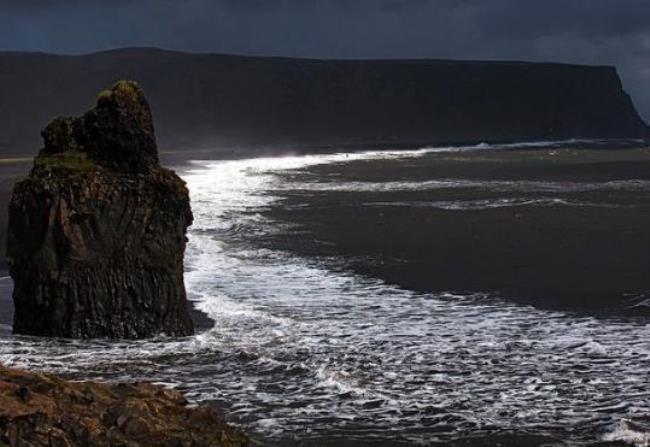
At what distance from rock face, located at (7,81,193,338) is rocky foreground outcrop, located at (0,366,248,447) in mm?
5474

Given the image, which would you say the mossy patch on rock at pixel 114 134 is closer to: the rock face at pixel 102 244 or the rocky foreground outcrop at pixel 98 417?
the rock face at pixel 102 244

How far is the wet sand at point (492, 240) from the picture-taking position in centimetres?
1862

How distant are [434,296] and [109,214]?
599cm

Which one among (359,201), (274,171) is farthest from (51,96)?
(359,201)

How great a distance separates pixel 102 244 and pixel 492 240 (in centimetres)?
1367

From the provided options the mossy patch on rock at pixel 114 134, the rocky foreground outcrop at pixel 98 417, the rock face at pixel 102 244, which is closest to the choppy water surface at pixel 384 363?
the rock face at pixel 102 244

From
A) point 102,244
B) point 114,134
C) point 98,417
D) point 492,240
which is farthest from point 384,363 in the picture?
point 492,240

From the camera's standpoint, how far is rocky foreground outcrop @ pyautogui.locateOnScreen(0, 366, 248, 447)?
7414 millimetres

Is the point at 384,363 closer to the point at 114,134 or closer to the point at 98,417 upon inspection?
the point at 114,134

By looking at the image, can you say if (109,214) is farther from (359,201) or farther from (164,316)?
(359,201)

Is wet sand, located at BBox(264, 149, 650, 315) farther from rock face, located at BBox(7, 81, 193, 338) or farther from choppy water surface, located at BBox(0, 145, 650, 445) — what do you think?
rock face, located at BBox(7, 81, 193, 338)

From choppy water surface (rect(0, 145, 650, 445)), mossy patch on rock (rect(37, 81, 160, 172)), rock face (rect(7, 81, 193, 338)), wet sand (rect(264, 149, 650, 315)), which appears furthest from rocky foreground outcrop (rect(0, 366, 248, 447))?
wet sand (rect(264, 149, 650, 315))

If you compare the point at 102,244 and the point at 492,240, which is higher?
the point at 102,244

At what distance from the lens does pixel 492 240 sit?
85.1ft
